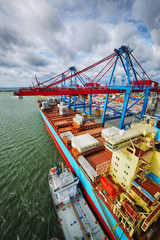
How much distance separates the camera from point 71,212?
40.0 feet

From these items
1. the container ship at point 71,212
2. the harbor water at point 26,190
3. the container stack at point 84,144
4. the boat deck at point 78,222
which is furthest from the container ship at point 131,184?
the harbor water at point 26,190

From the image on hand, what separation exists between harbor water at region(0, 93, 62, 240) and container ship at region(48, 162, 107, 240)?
1588 millimetres

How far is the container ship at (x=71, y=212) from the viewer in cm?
1056

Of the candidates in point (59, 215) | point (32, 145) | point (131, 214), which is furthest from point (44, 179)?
point (131, 214)

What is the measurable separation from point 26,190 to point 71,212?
838 centimetres

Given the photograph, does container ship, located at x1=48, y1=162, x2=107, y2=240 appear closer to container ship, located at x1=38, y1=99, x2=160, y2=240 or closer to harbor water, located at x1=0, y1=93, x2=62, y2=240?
harbor water, located at x1=0, y1=93, x2=62, y2=240

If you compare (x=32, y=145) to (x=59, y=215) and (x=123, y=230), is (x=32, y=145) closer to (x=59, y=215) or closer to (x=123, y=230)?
(x=59, y=215)

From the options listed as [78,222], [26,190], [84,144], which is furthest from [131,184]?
[26,190]

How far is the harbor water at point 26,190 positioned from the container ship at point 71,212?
5.21ft

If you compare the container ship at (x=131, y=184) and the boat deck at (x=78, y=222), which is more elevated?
the container ship at (x=131, y=184)

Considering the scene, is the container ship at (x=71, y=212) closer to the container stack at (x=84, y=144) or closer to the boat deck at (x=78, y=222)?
the boat deck at (x=78, y=222)

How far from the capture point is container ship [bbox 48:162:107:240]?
10.6m

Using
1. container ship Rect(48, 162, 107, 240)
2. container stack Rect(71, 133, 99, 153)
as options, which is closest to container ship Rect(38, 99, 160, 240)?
container ship Rect(48, 162, 107, 240)

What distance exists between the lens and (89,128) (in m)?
26.5
